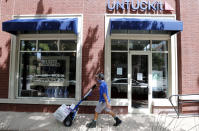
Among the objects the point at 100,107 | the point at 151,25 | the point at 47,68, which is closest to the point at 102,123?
the point at 100,107

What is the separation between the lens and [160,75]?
6.11 metres

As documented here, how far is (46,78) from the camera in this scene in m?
6.25

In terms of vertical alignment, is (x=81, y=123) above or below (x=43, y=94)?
below

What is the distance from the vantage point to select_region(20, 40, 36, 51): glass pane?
6.31 metres

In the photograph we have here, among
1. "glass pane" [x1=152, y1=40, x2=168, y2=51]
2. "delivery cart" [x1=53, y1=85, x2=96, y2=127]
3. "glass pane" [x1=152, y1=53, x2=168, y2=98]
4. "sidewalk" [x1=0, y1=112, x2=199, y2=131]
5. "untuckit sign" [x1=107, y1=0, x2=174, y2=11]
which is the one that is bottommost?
"sidewalk" [x1=0, y1=112, x2=199, y2=131]

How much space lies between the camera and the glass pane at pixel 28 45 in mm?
6305

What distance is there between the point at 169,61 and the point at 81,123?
4.68 m

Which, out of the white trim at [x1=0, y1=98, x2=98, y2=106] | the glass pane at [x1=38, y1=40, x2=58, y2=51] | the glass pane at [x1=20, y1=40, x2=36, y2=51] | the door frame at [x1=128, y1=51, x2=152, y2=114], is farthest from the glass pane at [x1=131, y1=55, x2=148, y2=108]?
the glass pane at [x1=20, y1=40, x2=36, y2=51]

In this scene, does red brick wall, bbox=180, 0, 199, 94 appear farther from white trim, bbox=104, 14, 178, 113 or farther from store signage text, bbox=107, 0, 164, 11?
store signage text, bbox=107, 0, 164, 11

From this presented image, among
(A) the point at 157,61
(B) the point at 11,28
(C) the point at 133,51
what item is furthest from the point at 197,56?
(B) the point at 11,28

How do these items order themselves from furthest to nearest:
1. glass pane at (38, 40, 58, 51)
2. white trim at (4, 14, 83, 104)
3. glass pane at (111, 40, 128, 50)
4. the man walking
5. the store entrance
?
glass pane at (38, 40, 58, 51) < glass pane at (111, 40, 128, 50) < the store entrance < white trim at (4, 14, 83, 104) < the man walking

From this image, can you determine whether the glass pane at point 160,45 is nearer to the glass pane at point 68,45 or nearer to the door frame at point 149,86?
Result: the door frame at point 149,86

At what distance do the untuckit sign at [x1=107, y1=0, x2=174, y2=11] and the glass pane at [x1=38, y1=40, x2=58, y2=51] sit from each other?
3090mm

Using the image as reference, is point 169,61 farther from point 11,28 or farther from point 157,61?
point 11,28
